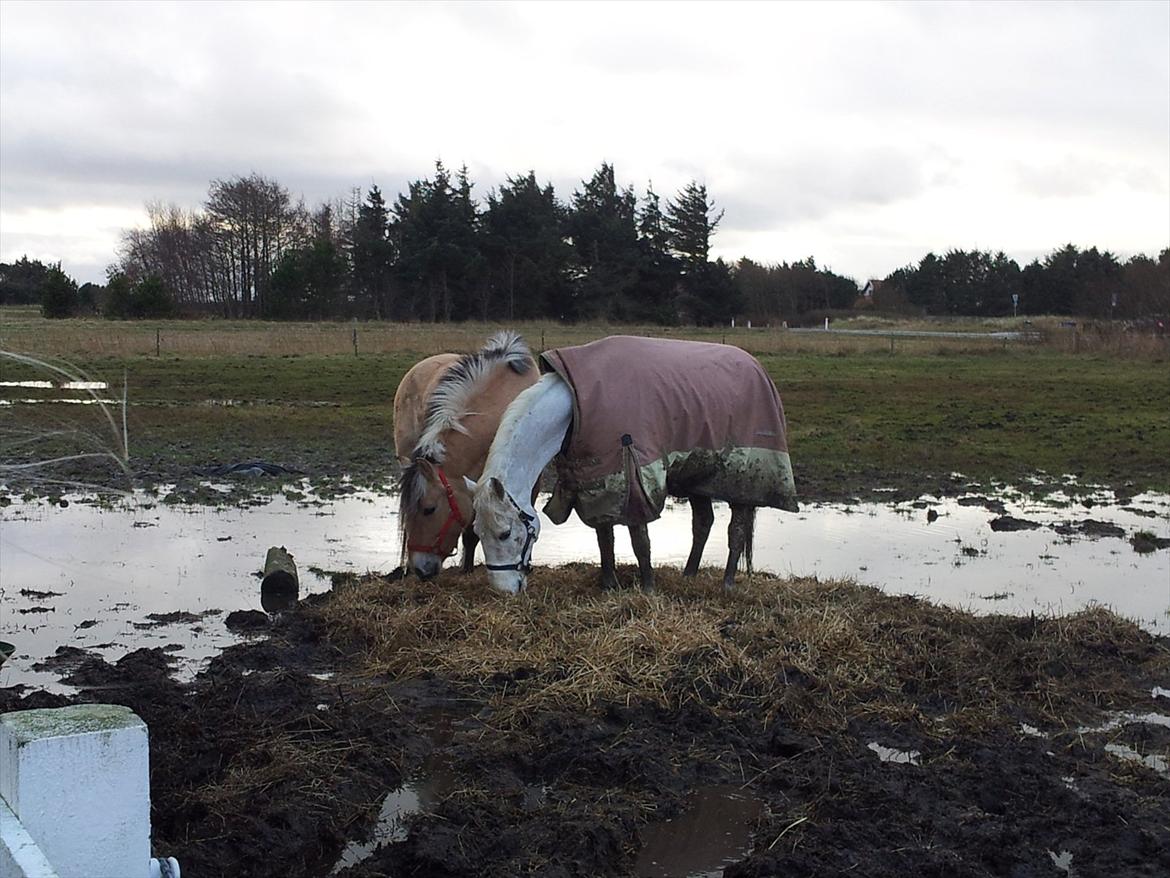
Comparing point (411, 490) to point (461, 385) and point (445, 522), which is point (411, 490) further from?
point (461, 385)

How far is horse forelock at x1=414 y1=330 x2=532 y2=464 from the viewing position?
279 inches

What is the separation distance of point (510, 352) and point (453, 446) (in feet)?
2.76

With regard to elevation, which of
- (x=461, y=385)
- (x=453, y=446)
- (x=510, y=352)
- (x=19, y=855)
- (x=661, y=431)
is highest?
(x=510, y=352)

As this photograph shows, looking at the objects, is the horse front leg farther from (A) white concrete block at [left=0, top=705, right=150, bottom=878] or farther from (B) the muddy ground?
(A) white concrete block at [left=0, top=705, right=150, bottom=878]

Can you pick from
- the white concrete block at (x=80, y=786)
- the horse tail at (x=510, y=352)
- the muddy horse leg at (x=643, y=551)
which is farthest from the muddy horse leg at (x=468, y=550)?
the white concrete block at (x=80, y=786)

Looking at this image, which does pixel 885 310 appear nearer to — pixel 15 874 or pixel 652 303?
pixel 652 303

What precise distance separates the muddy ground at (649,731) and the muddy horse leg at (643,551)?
0.87 feet

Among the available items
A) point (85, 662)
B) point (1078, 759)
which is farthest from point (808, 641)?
point (85, 662)

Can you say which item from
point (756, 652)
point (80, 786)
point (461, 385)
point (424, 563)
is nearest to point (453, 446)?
Result: point (461, 385)

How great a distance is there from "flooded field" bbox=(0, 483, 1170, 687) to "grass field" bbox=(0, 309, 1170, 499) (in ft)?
2.97

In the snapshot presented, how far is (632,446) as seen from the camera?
20.7 feet

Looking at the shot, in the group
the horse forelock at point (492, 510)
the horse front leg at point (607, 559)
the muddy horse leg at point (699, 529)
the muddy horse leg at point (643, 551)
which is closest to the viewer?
the horse forelock at point (492, 510)

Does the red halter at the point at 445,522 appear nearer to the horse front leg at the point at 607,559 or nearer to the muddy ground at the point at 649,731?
the muddy ground at the point at 649,731

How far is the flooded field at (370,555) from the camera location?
659cm
